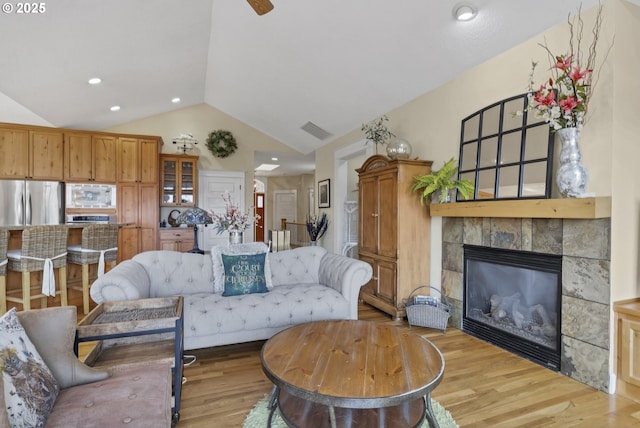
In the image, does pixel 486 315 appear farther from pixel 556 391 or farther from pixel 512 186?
pixel 512 186

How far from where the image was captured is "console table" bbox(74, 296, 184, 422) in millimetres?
1759

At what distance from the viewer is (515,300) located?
118 inches

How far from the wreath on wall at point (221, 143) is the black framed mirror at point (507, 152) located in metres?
4.93

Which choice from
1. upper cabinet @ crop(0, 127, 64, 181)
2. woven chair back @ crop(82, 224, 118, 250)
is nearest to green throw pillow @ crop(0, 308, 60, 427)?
woven chair back @ crop(82, 224, 118, 250)

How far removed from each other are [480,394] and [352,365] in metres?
1.19

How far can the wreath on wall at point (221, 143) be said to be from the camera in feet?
22.3

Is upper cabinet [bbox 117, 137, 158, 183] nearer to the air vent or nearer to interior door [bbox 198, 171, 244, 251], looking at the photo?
interior door [bbox 198, 171, 244, 251]

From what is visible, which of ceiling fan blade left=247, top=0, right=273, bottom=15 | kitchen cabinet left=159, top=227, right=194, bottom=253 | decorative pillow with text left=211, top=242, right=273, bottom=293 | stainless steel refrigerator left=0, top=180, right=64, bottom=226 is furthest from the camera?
kitchen cabinet left=159, top=227, right=194, bottom=253

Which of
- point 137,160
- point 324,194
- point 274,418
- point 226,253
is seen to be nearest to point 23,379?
point 274,418

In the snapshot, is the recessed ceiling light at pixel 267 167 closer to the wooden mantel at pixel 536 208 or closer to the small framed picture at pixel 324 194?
the small framed picture at pixel 324 194

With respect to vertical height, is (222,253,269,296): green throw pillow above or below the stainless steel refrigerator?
below

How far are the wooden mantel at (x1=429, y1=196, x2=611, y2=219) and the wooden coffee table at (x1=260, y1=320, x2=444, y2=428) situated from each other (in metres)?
1.44

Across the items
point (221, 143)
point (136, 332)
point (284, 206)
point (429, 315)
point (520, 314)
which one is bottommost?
point (429, 315)

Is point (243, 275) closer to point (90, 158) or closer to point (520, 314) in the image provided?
point (520, 314)
